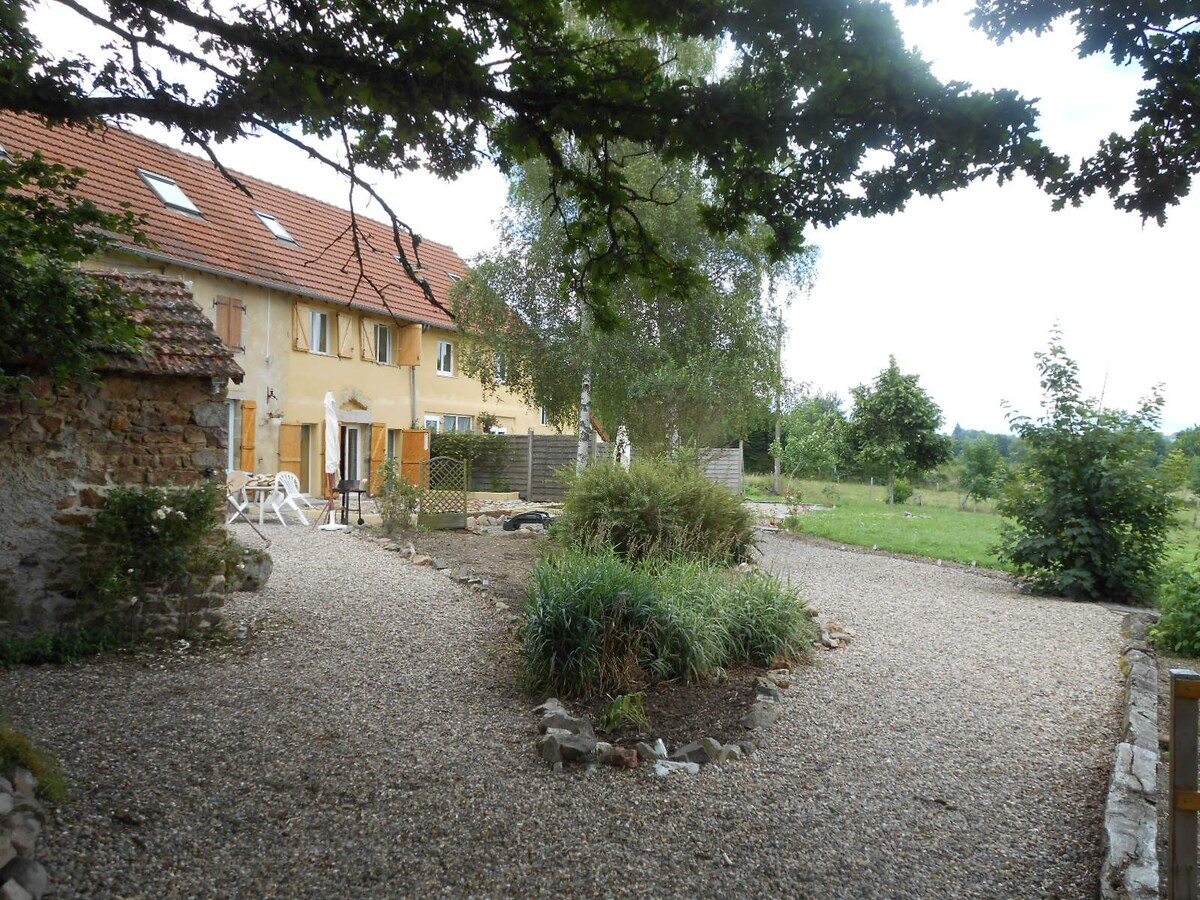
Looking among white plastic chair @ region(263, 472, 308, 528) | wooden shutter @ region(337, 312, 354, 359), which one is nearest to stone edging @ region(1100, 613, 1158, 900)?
white plastic chair @ region(263, 472, 308, 528)

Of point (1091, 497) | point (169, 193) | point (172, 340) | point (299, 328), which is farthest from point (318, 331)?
point (1091, 497)

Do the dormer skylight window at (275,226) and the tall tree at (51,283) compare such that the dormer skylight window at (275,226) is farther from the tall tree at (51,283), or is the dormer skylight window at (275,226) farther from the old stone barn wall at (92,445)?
the tall tree at (51,283)

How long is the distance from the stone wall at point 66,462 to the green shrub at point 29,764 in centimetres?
267

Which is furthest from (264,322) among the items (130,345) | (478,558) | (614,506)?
(130,345)

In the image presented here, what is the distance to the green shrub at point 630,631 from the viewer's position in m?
5.53

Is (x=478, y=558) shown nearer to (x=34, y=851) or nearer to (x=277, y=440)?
(x=34, y=851)

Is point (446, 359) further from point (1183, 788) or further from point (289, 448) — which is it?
point (1183, 788)

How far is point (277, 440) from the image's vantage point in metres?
18.4

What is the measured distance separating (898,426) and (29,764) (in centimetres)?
2904

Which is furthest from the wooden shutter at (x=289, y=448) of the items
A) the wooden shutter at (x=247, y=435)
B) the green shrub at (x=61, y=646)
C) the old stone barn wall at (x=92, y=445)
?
the green shrub at (x=61, y=646)

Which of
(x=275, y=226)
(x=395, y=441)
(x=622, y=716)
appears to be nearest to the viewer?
(x=622, y=716)

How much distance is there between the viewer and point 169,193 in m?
17.5

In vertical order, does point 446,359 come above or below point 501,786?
above

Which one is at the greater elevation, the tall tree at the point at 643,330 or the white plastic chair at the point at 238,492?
the tall tree at the point at 643,330
